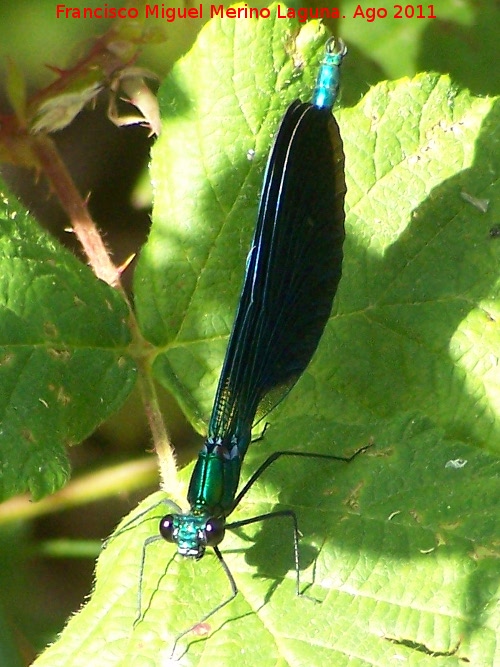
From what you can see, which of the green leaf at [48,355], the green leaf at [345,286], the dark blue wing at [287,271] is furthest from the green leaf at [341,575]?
the green leaf at [48,355]

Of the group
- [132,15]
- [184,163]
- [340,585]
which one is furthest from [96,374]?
[132,15]

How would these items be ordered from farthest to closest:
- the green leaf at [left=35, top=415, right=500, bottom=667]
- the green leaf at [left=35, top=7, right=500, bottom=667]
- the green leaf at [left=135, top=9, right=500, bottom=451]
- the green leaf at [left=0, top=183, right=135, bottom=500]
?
1. the green leaf at [left=135, top=9, right=500, bottom=451]
2. the green leaf at [left=35, top=7, right=500, bottom=667]
3. the green leaf at [left=0, top=183, right=135, bottom=500]
4. the green leaf at [left=35, top=415, right=500, bottom=667]

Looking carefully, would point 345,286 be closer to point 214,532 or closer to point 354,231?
point 354,231

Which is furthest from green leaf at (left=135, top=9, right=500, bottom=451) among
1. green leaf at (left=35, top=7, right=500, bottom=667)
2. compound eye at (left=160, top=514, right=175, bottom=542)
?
compound eye at (left=160, top=514, right=175, bottom=542)

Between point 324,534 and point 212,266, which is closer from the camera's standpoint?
point 324,534

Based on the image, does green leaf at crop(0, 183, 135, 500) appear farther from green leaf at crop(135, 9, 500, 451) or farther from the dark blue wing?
the dark blue wing

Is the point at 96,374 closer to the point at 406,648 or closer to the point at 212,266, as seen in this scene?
the point at 212,266
